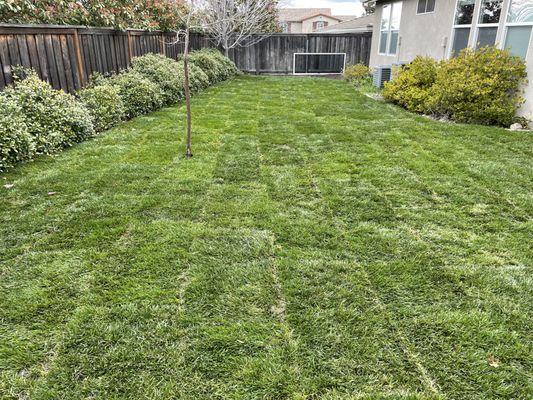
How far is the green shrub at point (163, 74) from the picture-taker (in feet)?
28.8

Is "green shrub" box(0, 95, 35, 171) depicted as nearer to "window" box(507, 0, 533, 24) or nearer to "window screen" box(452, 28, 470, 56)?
"window" box(507, 0, 533, 24)

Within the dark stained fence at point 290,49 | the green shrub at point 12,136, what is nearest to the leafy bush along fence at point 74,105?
the green shrub at point 12,136

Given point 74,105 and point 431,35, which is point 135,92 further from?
point 431,35

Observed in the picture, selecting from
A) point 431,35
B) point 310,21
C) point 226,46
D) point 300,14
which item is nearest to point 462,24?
point 431,35

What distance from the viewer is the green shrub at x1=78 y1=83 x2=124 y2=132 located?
21.5ft

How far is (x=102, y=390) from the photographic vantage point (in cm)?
189

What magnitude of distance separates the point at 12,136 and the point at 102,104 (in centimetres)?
226

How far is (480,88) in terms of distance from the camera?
23.5 feet

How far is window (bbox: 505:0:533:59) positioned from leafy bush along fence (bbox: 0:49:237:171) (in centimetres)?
698

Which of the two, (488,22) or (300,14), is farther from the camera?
(300,14)

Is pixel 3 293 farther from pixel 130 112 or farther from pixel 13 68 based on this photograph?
pixel 130 112

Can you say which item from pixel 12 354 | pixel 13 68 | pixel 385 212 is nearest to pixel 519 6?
pixel 385 212

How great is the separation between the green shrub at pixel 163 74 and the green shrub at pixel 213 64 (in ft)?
8.75

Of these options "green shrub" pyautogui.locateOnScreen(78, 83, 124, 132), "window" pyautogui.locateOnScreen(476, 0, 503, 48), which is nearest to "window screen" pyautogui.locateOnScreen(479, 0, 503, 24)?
"window" pyautogui.locateOnScreen(476, 0, 503, 48)
